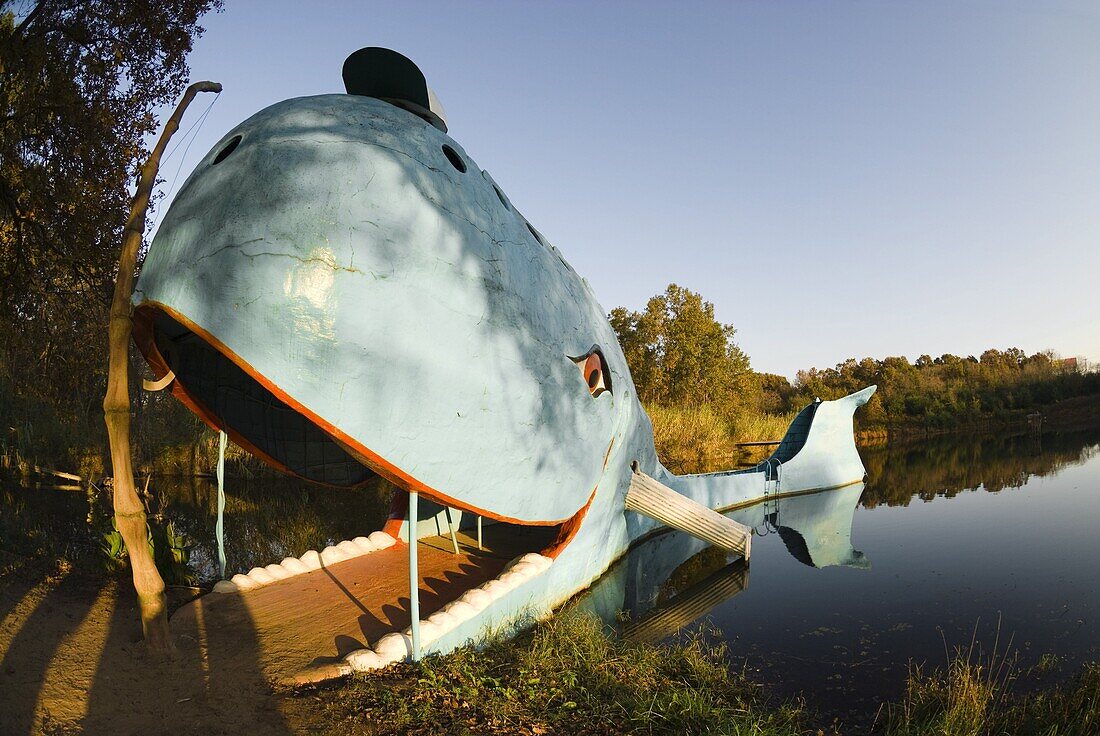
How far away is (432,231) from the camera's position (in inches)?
147

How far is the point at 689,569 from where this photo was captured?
818cm

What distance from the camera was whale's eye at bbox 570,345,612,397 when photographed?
5.48m

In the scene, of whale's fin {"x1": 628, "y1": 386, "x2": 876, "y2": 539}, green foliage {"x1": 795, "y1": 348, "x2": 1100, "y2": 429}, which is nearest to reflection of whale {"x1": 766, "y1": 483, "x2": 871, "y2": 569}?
whale's fin {"x1": 628, "y1": 386, "x2": 876, "y2": 539}

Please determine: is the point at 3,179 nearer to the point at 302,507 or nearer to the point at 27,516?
the point at 27,516

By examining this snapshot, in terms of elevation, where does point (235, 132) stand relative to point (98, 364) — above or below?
above

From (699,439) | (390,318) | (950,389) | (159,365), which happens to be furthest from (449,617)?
(950,389)

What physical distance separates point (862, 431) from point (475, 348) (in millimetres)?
32224

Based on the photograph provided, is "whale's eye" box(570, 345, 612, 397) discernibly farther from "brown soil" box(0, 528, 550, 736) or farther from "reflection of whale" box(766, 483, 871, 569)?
"reflection of whale" box(766, 483, 871, 569)

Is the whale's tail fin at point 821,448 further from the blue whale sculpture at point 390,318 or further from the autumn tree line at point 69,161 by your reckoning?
the autumn tree line at point 69,161

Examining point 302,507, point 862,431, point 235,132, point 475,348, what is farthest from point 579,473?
point 862,431

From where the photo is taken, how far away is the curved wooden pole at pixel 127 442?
3.78 meters

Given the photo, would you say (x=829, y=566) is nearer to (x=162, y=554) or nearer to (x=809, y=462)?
(x=809, y=462)

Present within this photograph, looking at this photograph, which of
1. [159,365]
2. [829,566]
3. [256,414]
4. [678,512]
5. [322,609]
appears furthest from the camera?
[829,566]

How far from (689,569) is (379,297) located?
250 inches
